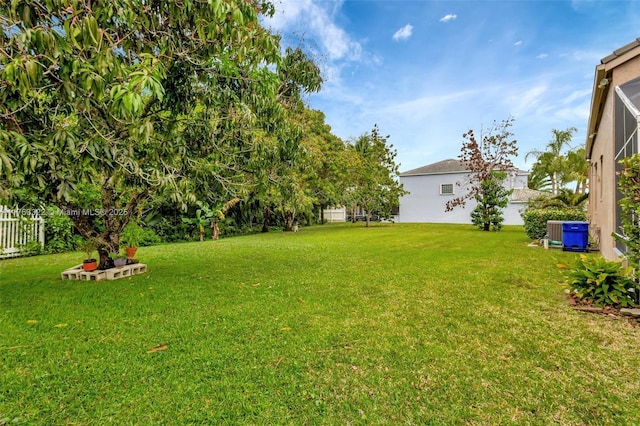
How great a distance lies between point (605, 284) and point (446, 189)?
23861 millimetres

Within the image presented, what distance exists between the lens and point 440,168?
2766 cm

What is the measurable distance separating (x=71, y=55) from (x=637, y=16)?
12.5 metres

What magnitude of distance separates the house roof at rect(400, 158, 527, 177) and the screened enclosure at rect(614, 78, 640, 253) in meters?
20.7

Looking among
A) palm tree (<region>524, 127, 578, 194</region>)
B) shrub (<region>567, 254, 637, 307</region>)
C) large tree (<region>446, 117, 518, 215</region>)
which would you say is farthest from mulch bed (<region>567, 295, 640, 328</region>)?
palm tree (<region>524, 127, 578, 194</region>)

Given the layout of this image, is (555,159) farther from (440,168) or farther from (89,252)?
(89,252)

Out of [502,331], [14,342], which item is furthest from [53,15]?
[502,331]

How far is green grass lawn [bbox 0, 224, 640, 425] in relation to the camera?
2115 mm

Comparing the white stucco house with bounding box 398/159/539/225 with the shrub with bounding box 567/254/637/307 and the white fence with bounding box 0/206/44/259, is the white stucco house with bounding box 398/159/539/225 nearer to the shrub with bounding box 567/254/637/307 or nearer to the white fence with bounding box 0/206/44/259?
the shrub with bounding box 567/254/637/307

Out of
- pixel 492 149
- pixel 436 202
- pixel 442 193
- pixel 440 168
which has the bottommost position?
pixel 436 202

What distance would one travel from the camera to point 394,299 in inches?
181

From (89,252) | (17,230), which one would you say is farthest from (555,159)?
(17,230)

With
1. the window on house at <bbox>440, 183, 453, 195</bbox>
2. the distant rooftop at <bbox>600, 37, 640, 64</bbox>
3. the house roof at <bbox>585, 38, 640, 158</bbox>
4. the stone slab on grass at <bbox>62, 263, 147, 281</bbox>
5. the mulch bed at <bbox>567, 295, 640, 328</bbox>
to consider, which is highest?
the distant rooftop at <bbox>600, 37, 640, 64</bbox>

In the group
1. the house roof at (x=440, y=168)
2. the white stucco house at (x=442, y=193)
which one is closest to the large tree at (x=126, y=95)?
the white stucco house at (x=442, y=193)

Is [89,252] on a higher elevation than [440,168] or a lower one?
lower
